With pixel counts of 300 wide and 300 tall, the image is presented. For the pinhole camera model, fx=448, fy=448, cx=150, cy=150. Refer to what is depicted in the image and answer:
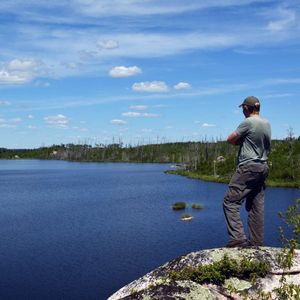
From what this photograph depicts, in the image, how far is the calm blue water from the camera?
28641 millimetres

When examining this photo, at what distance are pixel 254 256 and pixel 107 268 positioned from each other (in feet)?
83.4

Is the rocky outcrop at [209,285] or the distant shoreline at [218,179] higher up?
the rocky outcrop at [209,285]

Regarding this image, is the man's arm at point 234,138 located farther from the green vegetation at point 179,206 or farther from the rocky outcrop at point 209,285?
the green vegetation at point 179,206

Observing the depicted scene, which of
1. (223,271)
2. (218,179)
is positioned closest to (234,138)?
(223,271)

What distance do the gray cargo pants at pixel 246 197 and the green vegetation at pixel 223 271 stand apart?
4.55 ft

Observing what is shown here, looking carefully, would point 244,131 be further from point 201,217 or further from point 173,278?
point 201,217

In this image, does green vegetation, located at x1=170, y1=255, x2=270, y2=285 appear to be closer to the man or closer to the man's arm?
the man

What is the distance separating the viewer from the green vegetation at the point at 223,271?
639cm

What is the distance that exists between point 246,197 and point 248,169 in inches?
25.2

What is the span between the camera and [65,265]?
106 ft

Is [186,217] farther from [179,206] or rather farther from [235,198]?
[235,198]

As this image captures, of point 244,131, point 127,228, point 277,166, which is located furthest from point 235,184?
point 277,166

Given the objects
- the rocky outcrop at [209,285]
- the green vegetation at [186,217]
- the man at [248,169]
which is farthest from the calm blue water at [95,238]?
the rocky outcrop at [209,285]

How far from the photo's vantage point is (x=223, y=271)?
21.4ft
